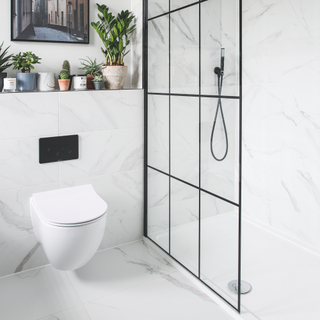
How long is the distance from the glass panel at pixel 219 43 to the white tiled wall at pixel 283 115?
0.86 meters

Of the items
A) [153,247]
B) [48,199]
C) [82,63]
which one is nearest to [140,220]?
[153,247]

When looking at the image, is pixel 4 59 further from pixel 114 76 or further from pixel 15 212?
pixel 15 212

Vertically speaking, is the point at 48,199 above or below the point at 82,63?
below

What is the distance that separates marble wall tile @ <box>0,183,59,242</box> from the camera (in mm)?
2008

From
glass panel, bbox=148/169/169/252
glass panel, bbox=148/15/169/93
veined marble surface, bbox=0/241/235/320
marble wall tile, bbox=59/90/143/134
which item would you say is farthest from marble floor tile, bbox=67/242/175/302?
glass panel, bbox=148/15/169/93

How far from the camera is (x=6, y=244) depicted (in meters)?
2.05

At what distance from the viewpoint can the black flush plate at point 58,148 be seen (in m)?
2.06

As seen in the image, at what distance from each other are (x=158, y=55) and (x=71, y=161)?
33.5 inches

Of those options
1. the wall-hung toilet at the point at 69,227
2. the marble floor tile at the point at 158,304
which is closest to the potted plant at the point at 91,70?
the wall-hung toilet at the point at 69,227

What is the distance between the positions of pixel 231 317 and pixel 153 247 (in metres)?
0.81

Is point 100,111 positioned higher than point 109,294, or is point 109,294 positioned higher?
point 100,111

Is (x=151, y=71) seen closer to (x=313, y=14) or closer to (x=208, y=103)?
(x=208, y=103)

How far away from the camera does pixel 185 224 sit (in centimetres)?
208

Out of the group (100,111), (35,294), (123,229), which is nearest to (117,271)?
(123,229)
